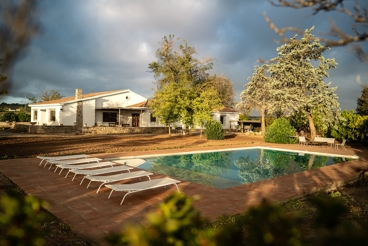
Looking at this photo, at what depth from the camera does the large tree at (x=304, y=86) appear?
21.0 meters

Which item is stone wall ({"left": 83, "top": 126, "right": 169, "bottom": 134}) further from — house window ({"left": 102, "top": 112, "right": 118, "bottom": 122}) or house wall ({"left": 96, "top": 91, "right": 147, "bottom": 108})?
house wall ({"left": 96, "top": 91, "right": 147, "bottom": 108})

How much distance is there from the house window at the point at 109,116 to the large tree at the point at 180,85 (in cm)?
673

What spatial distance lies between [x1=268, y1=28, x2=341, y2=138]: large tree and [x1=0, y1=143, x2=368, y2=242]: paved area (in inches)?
518

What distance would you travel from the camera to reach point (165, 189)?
710cm

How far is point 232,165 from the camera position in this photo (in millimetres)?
12312

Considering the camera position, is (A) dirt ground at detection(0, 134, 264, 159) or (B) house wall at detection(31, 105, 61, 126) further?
(B) house wall at detection(31, 105, 61, 126)

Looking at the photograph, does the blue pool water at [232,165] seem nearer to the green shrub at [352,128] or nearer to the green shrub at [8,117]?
the green shrub at [352,128]

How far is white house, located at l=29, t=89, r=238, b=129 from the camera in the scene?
2897 cm

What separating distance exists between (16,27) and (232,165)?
985cm

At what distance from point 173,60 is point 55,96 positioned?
39051mm

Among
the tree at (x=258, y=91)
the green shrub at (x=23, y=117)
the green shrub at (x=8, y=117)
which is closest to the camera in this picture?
the tree at (x=258, y=91)

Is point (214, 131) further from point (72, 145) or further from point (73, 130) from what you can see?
point (73, 130)

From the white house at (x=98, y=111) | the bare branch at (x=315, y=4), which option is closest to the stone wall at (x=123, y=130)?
the white house at (x=98, y=111)

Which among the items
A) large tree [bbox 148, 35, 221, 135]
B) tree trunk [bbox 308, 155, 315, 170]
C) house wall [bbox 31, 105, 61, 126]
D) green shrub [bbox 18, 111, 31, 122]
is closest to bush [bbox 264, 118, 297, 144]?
large tree [bbox 148, 35, 221, 135]
